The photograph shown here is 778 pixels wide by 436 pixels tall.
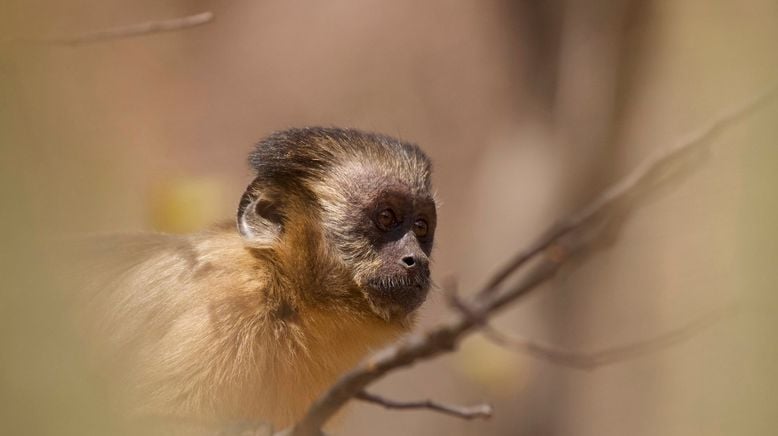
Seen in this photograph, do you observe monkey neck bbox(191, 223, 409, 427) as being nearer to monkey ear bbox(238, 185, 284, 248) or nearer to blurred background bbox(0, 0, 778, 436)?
monkey ear bbox(238, 185, 284, 248)

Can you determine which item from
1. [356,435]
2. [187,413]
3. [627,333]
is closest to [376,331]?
[187,413]

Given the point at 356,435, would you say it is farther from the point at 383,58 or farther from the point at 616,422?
the point at 383,58

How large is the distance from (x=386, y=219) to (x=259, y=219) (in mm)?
484

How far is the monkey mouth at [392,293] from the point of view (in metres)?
3.43

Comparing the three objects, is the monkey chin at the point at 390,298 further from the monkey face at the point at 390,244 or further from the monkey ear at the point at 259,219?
the monkey ear at the point at 259,219

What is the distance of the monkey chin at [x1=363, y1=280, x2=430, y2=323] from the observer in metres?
3.43

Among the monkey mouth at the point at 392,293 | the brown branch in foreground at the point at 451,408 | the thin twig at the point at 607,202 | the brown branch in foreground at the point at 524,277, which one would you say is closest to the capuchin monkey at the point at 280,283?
the monkey mouth at the point at 392,293

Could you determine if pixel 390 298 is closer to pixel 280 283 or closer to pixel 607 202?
pixel 280 283

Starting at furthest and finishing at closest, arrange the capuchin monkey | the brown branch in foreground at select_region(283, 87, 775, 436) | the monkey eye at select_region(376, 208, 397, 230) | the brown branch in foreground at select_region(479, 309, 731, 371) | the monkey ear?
the monkey eye at select_region(376, 208, 397, 230)
the monkey ear
the capuchin monkey
the brown branch in foreground at select_region(479, 309, 731, 371)
the brown branch in foreground at select_region(283, 87, 775, 436)

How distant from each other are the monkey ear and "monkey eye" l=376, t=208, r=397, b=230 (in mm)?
372

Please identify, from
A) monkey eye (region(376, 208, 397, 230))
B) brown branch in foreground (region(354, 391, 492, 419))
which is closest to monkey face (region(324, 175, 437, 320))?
monkey eye (region(376, 208, 397, 230))

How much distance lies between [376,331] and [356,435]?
9.79ft

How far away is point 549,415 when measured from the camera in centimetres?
673

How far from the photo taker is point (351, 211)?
3666mm
